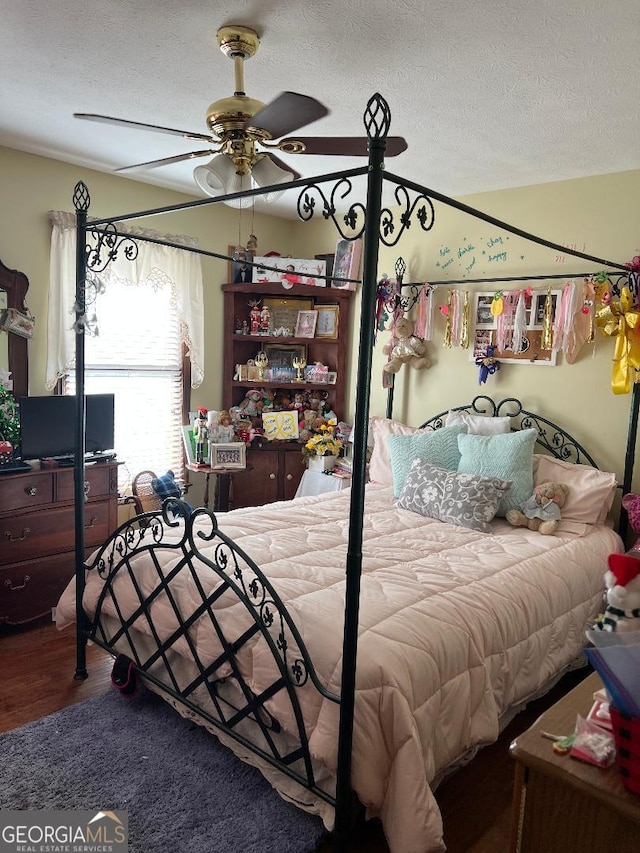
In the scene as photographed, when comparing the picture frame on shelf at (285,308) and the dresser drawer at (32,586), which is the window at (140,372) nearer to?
the picture frame on shelf at (285,308)

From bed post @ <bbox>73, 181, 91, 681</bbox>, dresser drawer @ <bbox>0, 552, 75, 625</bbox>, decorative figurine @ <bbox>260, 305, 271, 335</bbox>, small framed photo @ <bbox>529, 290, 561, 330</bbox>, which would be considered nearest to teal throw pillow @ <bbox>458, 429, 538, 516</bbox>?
small framed photo @ <bbox>529, 290, 561, 330</bbox>

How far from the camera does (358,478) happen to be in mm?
1641

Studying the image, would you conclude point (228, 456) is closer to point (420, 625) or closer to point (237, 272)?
point (237, 272)

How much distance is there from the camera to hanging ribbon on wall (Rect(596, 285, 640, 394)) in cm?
298

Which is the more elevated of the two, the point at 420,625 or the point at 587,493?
the point at 587,493

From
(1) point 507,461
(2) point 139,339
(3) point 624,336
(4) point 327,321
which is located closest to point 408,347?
(4) point 327,321

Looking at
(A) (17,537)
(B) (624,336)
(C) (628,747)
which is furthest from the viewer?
(A) (17,537)

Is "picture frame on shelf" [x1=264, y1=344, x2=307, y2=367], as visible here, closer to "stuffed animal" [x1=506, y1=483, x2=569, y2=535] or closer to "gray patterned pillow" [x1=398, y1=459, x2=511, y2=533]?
"gray patterned pillow" [x1=398, y1=459, x2=511, y2=533]

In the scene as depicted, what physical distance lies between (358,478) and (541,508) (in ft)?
5.89

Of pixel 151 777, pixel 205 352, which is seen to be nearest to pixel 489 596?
pixel 151 777

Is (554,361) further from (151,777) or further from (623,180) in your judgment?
(151,777)

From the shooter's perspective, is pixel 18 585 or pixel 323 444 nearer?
pixel 18 585

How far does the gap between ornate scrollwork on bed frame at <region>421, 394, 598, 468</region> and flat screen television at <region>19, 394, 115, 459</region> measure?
215 centimetres

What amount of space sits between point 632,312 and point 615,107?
95 cm
